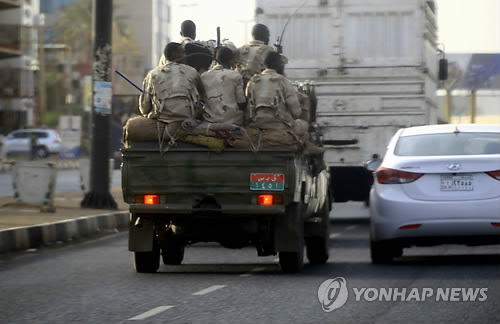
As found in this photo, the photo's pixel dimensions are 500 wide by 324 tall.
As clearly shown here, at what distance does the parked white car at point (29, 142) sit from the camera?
7800 centimetres

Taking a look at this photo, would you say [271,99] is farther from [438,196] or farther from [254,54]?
[438,196]

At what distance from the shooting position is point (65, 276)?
45.1 ft

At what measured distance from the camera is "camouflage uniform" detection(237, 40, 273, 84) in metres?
15.3

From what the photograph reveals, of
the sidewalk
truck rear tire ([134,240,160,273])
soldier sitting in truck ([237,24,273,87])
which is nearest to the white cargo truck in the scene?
the sidewalk

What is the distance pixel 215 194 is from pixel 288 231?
2.66 feet

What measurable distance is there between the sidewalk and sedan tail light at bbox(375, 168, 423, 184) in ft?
16.3

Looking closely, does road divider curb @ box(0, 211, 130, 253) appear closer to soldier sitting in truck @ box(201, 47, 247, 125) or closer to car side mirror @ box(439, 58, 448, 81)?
soldier sitting in truck @ box(201, 47, 247, 125)

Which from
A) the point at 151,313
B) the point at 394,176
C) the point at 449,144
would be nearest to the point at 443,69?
the point at 449,144

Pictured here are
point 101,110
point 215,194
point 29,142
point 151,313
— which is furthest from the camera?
point 29,142

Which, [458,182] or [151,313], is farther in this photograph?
[458,182]

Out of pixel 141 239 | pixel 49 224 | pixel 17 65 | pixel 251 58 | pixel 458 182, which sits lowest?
pixel 49 224

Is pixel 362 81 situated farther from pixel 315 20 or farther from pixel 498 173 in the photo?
pixel 498 173

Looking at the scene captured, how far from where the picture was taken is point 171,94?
13.8 metres

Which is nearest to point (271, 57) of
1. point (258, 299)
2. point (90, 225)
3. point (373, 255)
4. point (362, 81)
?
point (373, 255)
